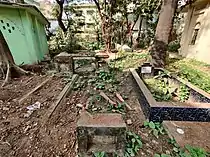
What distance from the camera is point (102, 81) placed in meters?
5.11

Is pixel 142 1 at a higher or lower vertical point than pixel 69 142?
higher

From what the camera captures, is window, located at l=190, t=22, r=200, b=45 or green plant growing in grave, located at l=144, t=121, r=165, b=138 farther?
window, located at l=190, t=22, r=200, b=45

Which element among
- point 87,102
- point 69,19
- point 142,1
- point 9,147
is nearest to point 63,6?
point 69,19

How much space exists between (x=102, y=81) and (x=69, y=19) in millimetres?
11215

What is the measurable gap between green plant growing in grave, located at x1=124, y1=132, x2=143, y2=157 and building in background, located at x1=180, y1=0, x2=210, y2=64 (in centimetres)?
733

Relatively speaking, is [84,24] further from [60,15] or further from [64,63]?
[64,63]

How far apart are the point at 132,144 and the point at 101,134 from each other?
2.02 feet

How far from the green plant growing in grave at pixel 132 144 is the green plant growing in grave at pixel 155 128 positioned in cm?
34

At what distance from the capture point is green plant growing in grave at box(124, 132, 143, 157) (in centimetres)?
230

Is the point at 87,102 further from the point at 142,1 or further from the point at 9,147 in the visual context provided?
the point at 142,1

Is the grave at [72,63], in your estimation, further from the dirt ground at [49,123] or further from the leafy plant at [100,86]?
the leafy plant at [100,86]

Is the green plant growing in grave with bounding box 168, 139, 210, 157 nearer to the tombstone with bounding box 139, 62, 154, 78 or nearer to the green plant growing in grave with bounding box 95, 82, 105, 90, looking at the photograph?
the green plant growing in grave with bounding box 95, 82, 105, 90

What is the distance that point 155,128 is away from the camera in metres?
2.90

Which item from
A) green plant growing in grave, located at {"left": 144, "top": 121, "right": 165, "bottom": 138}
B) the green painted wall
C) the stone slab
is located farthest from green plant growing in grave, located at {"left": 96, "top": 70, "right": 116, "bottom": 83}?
the green painted wall
